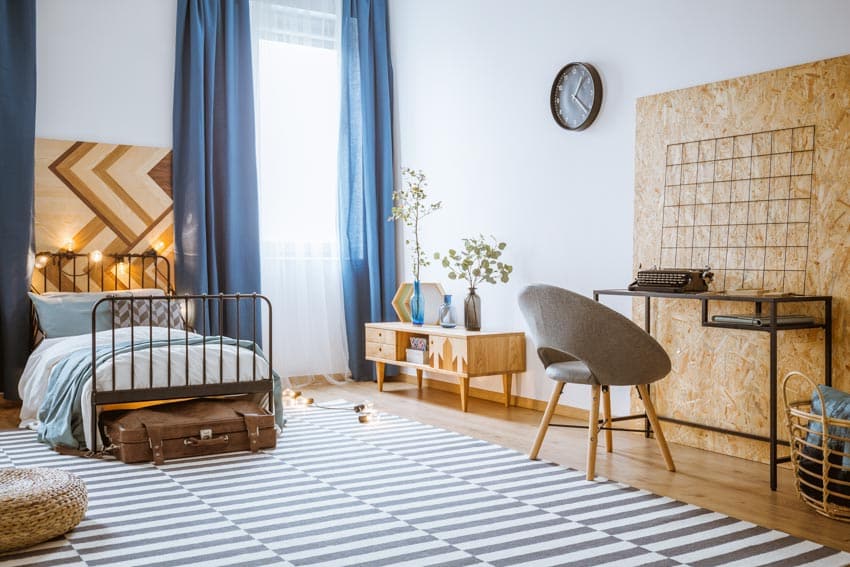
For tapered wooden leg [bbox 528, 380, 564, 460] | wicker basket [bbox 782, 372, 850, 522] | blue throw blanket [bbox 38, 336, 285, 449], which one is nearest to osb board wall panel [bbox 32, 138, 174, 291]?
blue throw blanket [bbox 38, 336, 285, 449]

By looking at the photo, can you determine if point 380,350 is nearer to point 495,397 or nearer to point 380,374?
point 380,374

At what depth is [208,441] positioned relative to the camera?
13.5 feet

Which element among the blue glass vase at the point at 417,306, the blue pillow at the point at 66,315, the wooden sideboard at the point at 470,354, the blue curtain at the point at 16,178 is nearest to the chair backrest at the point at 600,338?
the wooden sideboard at the point at 470,354

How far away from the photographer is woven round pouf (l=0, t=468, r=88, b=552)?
2.73m

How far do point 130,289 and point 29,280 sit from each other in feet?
2.23

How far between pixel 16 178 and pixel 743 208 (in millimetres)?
4476

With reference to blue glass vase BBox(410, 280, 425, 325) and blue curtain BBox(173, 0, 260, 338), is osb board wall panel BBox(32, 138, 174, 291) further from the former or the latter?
blue glass vase BBox(410, 280, 425, 325)

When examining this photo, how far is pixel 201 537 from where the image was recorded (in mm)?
2916

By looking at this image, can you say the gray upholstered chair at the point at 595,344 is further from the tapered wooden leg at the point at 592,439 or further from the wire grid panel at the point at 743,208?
the wire grid panel at the point at 743,208

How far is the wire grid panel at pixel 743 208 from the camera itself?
3879mm

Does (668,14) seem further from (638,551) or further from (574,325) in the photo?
(638,551)

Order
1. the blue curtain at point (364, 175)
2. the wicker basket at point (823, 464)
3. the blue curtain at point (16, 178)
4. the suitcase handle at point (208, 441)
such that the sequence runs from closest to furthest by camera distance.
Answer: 1. the wicker basket at point (823, 464)
2. the suitcase handle at point (208, 441)
3. the blue curtain at point (16, 178)
4. the blue curtain at point (364, 175)

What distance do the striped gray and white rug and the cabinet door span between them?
1.16 m

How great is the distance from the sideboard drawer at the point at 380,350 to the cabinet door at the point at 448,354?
18.3 inches
